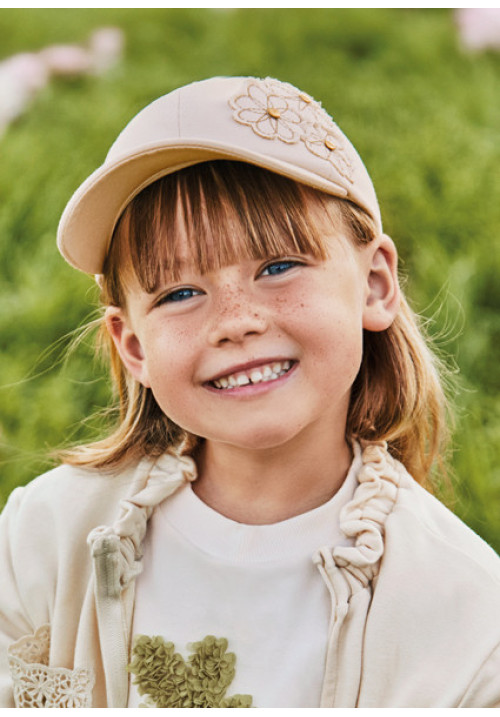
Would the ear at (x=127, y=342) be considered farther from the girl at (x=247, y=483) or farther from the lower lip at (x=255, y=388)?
the lower lip at (x=255, y=388)

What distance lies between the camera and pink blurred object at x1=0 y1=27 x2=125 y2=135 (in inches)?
60.9

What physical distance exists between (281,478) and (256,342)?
7.1 inches

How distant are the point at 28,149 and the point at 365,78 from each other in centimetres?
60

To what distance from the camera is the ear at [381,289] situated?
1.02 m

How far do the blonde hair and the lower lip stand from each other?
4.7 inches

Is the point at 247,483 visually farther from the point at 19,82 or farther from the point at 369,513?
the point at 19,82

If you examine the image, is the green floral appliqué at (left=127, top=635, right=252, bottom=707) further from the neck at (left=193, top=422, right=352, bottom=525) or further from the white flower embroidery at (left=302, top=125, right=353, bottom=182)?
the white flower embroidery at (left=302, top=125, right=353, bottom=182)

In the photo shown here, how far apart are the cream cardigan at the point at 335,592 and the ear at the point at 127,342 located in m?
0.12

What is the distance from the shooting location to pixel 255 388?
36.8 inches

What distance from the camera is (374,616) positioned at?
3.03 ft

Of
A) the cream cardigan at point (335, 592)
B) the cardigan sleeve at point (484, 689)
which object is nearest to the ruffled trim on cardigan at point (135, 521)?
the cream cardigan at point (335, 592)

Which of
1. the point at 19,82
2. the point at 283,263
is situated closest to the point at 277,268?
the point at 283,263

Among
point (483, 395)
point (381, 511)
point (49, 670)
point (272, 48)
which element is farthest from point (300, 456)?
point (272, 48)

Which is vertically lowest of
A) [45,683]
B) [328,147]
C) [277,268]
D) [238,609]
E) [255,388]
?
[45,683]
